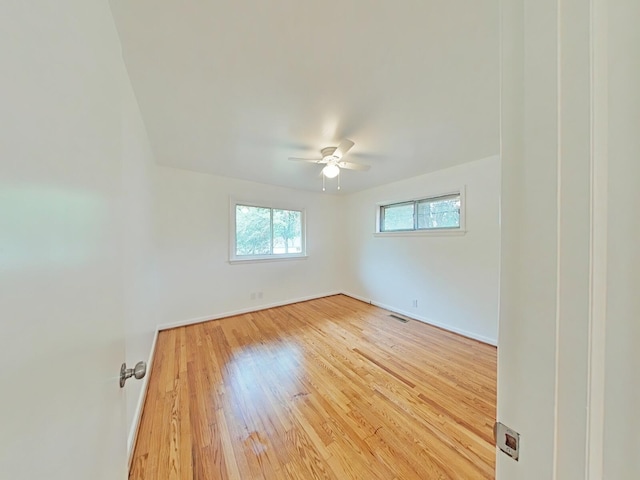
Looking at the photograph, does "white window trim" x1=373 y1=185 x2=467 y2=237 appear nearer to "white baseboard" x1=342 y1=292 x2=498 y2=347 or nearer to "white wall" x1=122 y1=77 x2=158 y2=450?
"white baseboard" x1=342 y1=292 x2=498 y2=347

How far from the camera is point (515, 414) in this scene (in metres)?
0.41

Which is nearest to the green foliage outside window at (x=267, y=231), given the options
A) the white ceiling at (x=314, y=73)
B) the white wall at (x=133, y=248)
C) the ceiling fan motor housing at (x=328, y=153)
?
the white ceiling at (x=314, y=73)

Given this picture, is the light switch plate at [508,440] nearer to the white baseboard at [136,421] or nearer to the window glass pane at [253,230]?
the white baseboard at [136,421]

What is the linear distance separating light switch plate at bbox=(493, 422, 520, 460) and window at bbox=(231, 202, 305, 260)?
361 centimetres

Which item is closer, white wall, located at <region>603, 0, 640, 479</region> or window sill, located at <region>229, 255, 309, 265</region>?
white wall, located at <region>603, 0, 640, 479</region>

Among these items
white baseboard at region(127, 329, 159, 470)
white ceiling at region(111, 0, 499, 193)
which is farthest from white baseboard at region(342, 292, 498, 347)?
white baseboard at region(127, 329, 159, 470)

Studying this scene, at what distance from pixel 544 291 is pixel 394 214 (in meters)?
3.71

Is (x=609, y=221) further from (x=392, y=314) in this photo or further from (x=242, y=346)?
(x=392, y=314)

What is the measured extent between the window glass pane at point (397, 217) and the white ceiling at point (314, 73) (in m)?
1.28

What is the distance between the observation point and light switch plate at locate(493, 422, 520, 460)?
0.40m

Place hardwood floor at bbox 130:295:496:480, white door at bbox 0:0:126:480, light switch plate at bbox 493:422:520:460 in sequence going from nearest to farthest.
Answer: white door at bbox 0:0:126:480, light switch plate at bbox 493:422:520:460, hardwood floor at bbox 130:295:496:480

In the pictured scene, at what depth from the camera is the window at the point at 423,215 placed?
3045mm

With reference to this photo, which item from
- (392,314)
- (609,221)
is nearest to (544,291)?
(609,221)

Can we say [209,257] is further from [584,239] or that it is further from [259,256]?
[584,239]
